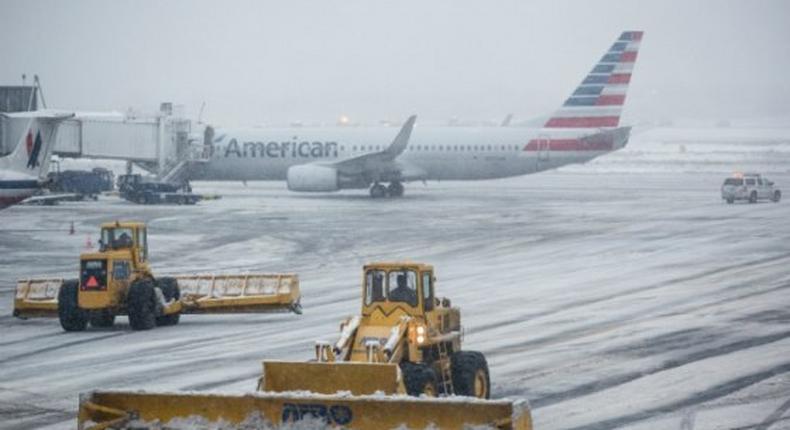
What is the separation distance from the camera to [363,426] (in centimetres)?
1498

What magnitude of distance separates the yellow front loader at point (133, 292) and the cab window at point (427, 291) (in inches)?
426

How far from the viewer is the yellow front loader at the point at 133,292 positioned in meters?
29.5

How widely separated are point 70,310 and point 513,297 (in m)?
10.6

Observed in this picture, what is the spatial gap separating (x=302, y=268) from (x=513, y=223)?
661 inches

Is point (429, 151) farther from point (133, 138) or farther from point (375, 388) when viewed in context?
point (375, 388)

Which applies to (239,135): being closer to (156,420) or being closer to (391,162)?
(391,162)

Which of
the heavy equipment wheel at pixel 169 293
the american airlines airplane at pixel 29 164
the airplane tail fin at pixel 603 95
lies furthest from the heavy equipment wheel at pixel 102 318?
the airplane tail fin at pixel 603 95

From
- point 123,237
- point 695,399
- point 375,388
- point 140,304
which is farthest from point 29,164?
point 375,388

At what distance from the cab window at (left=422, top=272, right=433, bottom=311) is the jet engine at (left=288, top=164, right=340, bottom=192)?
5286 cm

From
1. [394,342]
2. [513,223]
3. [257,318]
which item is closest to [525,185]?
[513,223]

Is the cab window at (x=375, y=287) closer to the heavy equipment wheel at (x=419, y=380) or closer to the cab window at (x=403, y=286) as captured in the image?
the cab window at (x=403, y=286)

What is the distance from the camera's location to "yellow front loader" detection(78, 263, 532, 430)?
48.5 ft

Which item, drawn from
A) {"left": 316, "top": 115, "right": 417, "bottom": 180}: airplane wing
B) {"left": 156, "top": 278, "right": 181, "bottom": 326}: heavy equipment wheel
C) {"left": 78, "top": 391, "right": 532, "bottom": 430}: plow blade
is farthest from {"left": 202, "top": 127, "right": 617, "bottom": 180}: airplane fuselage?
{"left": 78, "top": 391, "right": 532, "bottom": 430}: plow blade

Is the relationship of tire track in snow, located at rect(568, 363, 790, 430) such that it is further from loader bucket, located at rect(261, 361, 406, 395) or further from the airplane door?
the airplane door
